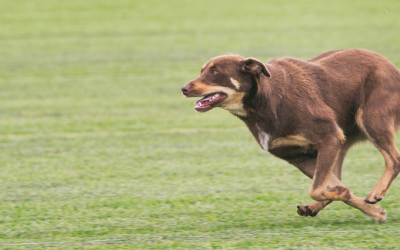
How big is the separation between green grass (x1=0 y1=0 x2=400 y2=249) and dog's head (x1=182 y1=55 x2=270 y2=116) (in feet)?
3.40

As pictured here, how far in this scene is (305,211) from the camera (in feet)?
17.2

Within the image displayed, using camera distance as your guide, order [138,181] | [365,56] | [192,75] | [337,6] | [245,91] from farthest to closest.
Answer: [337,6] → [192,75] → [138,181] → [365,56] → [245,91]

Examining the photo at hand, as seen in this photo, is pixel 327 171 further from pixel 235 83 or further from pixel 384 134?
pixel 235 83

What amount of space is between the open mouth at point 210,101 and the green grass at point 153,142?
101 cm

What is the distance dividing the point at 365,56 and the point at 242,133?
375cm

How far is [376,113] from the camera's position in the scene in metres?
5.07

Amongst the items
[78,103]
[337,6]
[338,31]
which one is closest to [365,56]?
[78,103]

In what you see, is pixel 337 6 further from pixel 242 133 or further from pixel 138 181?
pixel 138 181

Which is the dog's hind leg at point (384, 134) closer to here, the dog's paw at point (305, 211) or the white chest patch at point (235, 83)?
the dog's paw at point (305, 211)

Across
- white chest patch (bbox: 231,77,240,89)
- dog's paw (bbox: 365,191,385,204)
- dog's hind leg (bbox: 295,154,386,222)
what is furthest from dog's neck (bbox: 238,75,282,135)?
dog's paw (bbox: 365,191,385,204)

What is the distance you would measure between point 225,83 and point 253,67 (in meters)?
0.25

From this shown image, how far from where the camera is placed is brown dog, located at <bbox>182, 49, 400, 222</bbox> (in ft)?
16.0

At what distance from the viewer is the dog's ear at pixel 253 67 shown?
4.76 meters

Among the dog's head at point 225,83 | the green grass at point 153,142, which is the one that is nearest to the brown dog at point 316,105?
the dog's head at point 225,83
